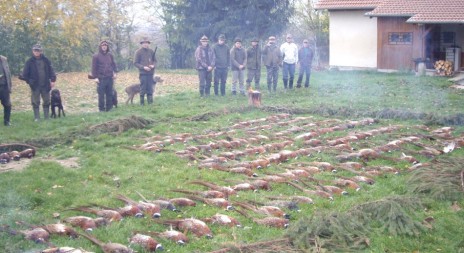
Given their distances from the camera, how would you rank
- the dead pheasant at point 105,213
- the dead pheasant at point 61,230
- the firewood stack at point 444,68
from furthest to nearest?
the firewood stack at point 444,68
the dead pheasant at point 105,213
the dead pheasant at point 61,230

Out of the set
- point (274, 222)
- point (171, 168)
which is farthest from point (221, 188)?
point (171, 168)

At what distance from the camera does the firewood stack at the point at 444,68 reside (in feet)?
73.1

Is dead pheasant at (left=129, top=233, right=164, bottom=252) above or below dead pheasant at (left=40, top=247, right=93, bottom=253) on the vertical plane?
below

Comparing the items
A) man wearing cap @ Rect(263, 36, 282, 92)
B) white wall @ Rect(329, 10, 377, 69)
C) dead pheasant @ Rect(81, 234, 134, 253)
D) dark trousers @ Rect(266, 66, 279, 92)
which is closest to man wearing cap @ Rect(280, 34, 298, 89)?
man wearing cap @ Rect(263, 36, 282, 92)

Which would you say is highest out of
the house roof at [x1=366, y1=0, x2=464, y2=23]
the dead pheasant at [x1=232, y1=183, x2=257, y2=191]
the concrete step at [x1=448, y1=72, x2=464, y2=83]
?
the house roof at [x1=366, y1=0, x2=464, y2=23]

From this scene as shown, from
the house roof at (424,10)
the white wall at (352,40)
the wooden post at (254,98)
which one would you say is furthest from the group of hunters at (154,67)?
the white wall at (352,40)

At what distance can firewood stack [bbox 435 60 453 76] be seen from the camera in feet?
73.1

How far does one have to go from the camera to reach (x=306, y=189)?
7.17m

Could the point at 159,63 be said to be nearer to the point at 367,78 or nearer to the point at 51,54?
the point at 51,54

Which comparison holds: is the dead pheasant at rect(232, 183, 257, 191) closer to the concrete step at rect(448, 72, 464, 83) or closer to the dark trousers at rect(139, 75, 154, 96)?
the dark trousers at rect(139, 75, 154, 96)

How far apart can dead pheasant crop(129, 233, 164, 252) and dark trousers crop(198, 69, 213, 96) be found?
11.8 m

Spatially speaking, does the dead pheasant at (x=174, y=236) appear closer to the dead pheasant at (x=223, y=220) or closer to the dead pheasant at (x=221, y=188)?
the dead pheasant at (x=223, y=220)

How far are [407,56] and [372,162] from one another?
17426 millimetres

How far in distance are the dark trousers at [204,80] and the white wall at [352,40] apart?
12.0m
